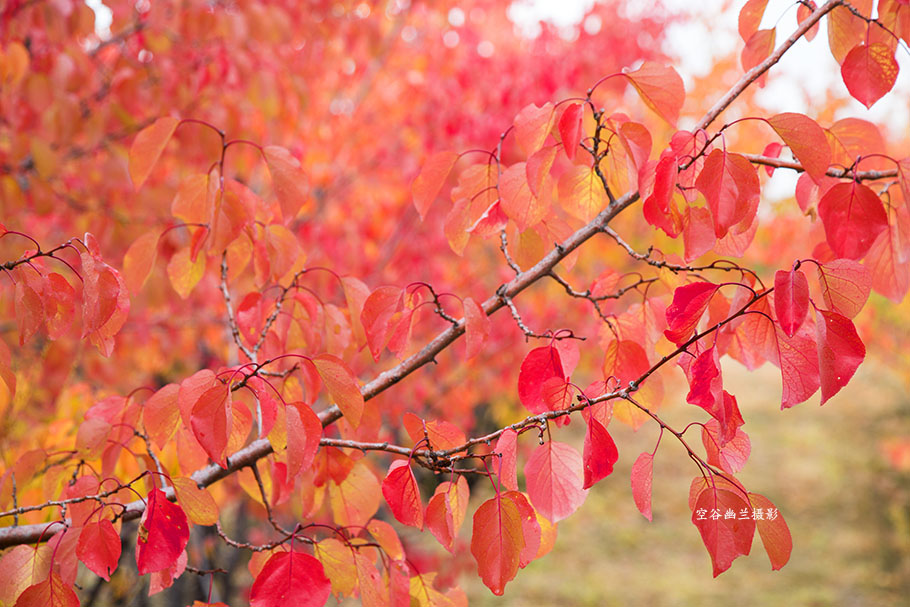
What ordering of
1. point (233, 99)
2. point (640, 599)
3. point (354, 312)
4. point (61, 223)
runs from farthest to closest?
point (640, 599) → point (61, 223) → point (233, 99) → point (354, 312)

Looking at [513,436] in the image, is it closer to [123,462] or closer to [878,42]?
[878,42]

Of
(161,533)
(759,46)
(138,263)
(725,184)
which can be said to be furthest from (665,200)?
(138,263)

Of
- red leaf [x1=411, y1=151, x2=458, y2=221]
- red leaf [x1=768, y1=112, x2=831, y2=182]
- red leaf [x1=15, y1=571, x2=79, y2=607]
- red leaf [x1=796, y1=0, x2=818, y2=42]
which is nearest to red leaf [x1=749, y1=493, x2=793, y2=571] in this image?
red leaf [x1=768, y1=112, x2=831, y2=182]

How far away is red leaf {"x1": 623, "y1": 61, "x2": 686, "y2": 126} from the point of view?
1007mm

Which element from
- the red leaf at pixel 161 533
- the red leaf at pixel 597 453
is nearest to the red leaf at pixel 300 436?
the red leaf at pixel 161 533

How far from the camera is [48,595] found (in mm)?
877

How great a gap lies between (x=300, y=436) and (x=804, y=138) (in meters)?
0.80

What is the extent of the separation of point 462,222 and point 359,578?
0.62m

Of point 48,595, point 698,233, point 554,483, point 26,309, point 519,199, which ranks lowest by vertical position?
point 48,595

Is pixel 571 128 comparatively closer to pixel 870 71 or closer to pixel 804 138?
pixel 804 138

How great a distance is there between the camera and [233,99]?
2793 mm

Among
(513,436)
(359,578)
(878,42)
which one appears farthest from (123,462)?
(878,42)

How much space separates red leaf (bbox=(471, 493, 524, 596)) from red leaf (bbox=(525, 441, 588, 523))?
4 cm

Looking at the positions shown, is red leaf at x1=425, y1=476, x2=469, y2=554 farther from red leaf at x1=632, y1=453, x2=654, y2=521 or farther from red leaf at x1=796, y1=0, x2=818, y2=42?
red leaf at x1=796, y1=0, x2=818, y2=42
